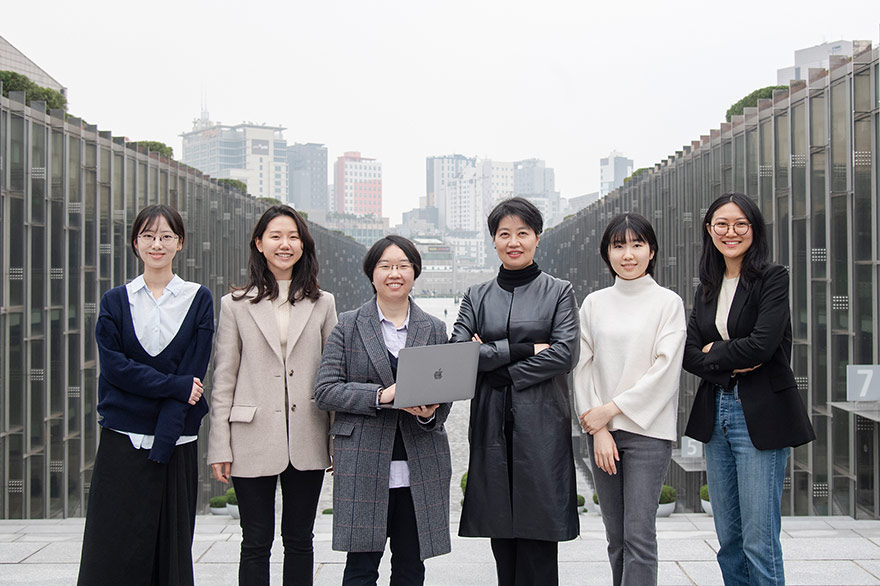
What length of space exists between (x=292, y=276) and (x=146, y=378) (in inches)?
30.3

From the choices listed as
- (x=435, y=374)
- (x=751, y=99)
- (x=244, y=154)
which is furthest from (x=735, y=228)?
(x=244, y=154)

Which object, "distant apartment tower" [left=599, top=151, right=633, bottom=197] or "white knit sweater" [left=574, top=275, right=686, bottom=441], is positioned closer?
"white knit sweater" [left=574, top=275, right=686, bottom=441]

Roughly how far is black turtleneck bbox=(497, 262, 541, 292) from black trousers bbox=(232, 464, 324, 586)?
1.12 meters

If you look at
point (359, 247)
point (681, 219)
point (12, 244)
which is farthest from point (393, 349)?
point (359, 247)

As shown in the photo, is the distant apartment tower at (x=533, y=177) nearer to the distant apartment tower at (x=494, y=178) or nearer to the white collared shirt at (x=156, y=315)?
the distant apartment tower at (x=494, y=178)

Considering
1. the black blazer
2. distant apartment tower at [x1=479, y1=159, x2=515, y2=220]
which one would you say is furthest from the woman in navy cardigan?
distant apartment tower at [x1=479, y1=159, x2=515, y2=220]

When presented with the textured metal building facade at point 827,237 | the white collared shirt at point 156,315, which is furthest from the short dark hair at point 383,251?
the textured metal building facade at point 827,237

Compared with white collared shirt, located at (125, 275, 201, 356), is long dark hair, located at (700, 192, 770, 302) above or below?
above

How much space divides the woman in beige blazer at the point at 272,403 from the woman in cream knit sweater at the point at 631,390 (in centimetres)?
114

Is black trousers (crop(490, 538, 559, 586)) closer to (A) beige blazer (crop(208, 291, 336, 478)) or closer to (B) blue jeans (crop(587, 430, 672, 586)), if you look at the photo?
(B) blue jeans (crop(587, 430, 672, 586))

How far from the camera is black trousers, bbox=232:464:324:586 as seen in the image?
10.5ft

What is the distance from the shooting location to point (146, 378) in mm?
3055

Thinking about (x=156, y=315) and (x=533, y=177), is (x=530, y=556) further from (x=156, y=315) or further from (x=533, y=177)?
(x=533, y=177)

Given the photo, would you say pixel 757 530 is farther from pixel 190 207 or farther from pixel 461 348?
pixel 190 207
